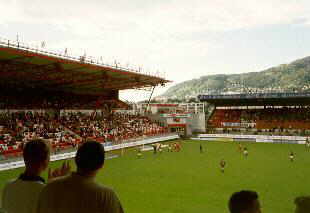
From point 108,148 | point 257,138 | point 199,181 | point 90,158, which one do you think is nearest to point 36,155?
point 90,158

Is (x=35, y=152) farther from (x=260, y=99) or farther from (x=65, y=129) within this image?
(x=260, y=99)

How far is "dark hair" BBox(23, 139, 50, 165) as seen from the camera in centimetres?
314

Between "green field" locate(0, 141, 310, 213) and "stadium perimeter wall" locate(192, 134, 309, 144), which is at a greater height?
"green field" locate(0, 141, 310, 213)

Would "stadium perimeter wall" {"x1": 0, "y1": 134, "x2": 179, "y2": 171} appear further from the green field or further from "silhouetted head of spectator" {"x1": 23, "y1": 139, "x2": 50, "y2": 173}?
"silhouetted head of spectator" {"x1": 23, "y1": 139, "x2": 50, "y2": 173}

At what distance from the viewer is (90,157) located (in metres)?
2.74

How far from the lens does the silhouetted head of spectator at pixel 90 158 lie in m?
2.70

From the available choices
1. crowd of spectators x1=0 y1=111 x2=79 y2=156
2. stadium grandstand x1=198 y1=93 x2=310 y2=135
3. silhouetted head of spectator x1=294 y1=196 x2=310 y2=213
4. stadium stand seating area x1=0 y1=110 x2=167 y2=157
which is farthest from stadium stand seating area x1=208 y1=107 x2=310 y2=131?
silhouetted head of spectator x1=294 y1=196 x2=310 y2=213

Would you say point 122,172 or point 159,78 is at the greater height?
point 159,78

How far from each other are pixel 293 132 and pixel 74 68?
38516 mm

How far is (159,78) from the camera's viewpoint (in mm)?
44531

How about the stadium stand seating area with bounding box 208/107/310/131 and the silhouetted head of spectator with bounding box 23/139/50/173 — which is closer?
the silhouetted head of spectator with bounding box 23/139/50/173

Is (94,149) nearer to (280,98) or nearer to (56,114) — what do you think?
(56,114)

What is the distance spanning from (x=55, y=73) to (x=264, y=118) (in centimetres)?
4332

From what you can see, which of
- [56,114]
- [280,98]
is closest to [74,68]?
[56,114]
